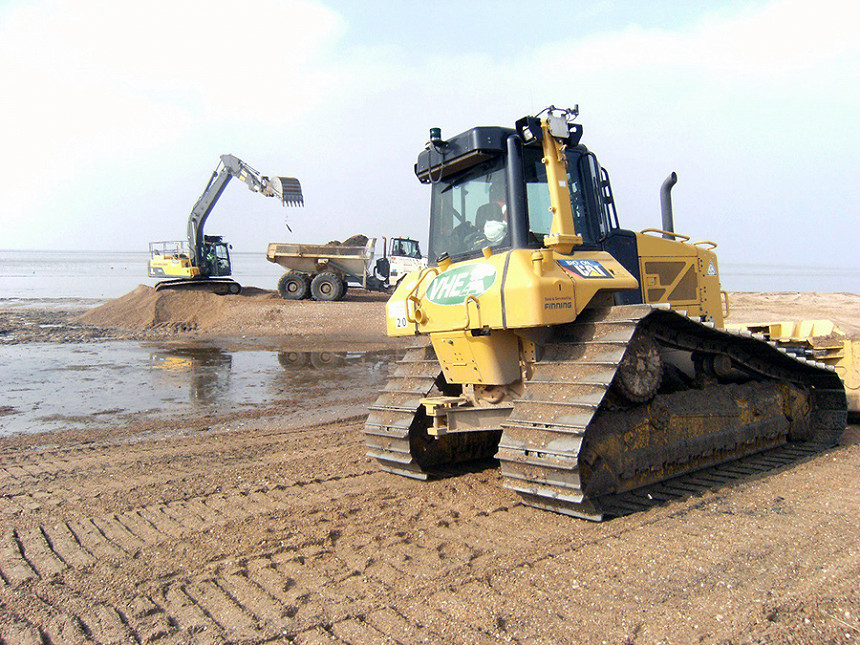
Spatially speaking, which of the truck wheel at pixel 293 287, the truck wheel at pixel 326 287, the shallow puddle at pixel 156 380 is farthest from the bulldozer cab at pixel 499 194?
the truck wheel at pixel 293 287

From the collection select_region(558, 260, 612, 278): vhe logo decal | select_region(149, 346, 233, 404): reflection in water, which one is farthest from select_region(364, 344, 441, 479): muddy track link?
select_region(149, 346, 233, 404): reflection in water

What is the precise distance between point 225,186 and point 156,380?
1456 cm

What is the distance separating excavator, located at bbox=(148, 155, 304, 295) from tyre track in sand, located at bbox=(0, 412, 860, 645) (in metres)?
18.6

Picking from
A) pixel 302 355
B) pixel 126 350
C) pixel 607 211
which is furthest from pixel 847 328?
pixel 126 350

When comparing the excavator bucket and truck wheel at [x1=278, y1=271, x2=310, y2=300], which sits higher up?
the excavator bucket

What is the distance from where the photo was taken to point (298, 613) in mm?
3012

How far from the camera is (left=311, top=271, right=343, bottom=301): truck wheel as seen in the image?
22.3 meters

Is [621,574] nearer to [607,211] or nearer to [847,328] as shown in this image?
[607,211]

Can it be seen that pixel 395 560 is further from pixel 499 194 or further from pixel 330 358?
pixel 330 358

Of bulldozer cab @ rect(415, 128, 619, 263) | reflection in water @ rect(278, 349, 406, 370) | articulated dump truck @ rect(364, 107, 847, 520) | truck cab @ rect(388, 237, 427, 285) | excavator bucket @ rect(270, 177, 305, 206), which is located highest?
excavator bucket @ rect(270, 177, 305, 206)

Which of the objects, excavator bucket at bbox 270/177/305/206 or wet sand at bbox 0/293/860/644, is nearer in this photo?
wet sand at bbox 0/293/860/644

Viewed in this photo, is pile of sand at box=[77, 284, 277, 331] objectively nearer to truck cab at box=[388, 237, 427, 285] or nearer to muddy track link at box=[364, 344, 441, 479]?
truck cab at box=[388, 237, 427, 285]

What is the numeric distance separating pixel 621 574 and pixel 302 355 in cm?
1212

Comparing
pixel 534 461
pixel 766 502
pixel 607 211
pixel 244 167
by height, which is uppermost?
pixel 244 167
